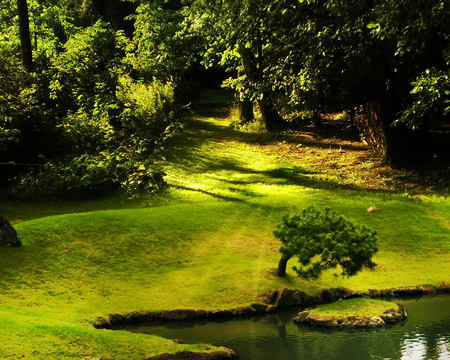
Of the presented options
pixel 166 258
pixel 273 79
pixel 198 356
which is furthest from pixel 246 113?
pixel 198 356

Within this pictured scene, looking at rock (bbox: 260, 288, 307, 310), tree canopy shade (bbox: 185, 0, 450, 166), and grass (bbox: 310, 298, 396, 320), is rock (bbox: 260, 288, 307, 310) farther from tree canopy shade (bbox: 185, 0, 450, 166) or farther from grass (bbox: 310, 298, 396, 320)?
tree canopy shade (bbox: 185, 0, 450, 166)

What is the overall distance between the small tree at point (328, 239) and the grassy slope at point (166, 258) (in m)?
1.29

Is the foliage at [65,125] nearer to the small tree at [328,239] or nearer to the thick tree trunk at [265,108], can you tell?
the small tree at [328,239]

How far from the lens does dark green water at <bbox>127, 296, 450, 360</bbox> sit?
401 inches

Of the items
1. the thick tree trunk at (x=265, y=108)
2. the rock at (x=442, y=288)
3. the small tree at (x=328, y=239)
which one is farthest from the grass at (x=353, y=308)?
the thick tree trunk at (x=265, y=108)

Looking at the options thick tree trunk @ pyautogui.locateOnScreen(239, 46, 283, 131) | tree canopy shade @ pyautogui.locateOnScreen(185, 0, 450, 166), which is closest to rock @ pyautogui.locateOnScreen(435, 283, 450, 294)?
tree canopy shade @ pyautogui.locateOnScreen(185, 0, 450, 166)

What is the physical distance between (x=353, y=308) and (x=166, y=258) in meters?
5.74

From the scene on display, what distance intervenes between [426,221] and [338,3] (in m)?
7.81

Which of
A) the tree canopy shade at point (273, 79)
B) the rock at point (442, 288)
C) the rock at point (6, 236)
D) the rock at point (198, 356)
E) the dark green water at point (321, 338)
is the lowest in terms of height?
the rock at point (442, 288)

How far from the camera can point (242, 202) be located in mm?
20094

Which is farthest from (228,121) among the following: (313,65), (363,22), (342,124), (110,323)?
(110,323)

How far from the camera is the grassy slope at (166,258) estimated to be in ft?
34.6

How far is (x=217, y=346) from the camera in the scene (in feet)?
35.0

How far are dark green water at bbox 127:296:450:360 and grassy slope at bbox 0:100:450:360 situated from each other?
100 cm
